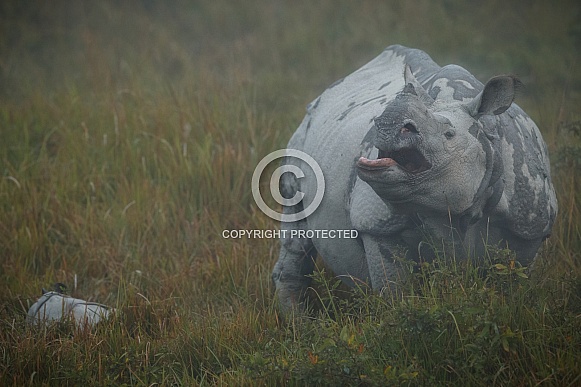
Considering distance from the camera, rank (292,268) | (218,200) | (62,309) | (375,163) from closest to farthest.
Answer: (375,163)
(62,309)
(292,268)
(218,200)

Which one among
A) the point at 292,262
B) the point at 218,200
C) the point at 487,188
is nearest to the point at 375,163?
the point at 487,188

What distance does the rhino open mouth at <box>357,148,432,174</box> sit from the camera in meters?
3.49

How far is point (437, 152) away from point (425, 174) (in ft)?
0.34

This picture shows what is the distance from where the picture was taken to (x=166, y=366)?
13.9ft

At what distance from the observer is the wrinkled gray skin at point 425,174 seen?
3.55 meters

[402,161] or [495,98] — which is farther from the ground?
[495,98]

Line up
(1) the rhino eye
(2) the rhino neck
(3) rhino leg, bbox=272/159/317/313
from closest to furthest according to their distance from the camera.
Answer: (1) the rhino eye < (2) the rhino neck < (3) rhino leg, bbox=272/159/317/313

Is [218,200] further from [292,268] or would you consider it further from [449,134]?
[449,134]

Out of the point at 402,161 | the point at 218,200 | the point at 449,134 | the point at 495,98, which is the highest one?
the point at 495,98

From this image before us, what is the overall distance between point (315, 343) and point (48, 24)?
803cm

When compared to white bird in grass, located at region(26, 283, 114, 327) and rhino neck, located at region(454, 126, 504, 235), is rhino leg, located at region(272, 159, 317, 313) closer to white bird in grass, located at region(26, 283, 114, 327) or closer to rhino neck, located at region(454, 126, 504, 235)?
white bird in grass, located at region(26, 283, 114, 327)

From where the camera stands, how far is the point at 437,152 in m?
3.55

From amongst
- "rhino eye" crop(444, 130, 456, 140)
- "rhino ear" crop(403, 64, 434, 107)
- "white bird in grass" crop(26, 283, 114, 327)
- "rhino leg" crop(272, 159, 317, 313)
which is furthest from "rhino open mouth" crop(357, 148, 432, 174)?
"white bird in grass" crop(26, 283, 114, 327)

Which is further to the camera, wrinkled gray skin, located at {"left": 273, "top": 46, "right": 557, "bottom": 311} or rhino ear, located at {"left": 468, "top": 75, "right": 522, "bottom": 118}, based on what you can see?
rhino ear, located at {"left": 468, "top": 75, "right": 522, "bottom": 118}
